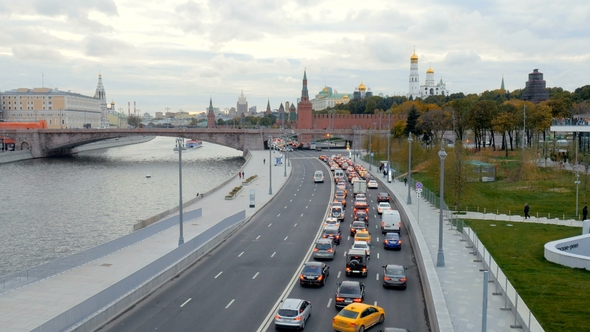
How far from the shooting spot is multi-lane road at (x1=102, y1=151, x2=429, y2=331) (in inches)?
681

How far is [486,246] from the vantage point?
27.1 metres

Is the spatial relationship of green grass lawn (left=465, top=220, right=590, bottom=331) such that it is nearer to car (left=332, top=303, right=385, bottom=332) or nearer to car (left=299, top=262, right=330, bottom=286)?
car (left=332, top=303, right=385, bottom=332)

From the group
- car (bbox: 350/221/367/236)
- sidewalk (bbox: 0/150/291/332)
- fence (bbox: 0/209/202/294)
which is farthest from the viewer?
car (bbox: 350/221/367/236)

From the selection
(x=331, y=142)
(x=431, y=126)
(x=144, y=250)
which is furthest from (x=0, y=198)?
(x=331, y=142)

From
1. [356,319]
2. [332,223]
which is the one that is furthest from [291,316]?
[332,223]

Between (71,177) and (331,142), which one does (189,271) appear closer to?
(71,177)

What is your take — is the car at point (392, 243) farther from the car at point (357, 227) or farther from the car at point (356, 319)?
the car at point (356, 319)

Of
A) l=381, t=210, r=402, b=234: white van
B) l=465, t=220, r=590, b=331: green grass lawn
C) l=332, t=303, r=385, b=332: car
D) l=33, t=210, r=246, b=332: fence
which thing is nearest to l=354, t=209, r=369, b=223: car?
l=381, t=210, r=402, b=234: white van

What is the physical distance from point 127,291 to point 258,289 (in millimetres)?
4653

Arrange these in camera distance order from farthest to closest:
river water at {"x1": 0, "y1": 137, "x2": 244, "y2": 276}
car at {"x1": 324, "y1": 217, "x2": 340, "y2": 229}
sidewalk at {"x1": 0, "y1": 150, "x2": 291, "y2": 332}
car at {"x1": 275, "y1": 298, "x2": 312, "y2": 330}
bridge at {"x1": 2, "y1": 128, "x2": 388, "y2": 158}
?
bridge at {"x1": 2, "y1": 128, "x2": 388, "y2": 158} < river water at {"x1": 0, "y1": 137, "x2": 244, "y2": 276} < car at {"x1": 324, "y1": 217, "x2": 340, "y2": 229} < sidewalk at {"x1": 0, "y1": 150, "x2": 291, "y2": 332} < car at {"x1": 275, "y1": 298, "x2": 312, "y2": 330}

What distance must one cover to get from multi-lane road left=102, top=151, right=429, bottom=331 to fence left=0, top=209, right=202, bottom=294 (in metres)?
3.96

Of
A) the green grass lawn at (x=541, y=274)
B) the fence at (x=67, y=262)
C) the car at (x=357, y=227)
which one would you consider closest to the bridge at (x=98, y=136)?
the car at (x=357, y=227)

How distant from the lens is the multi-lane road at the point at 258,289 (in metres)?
17.3

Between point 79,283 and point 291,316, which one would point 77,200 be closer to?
point 79,283
